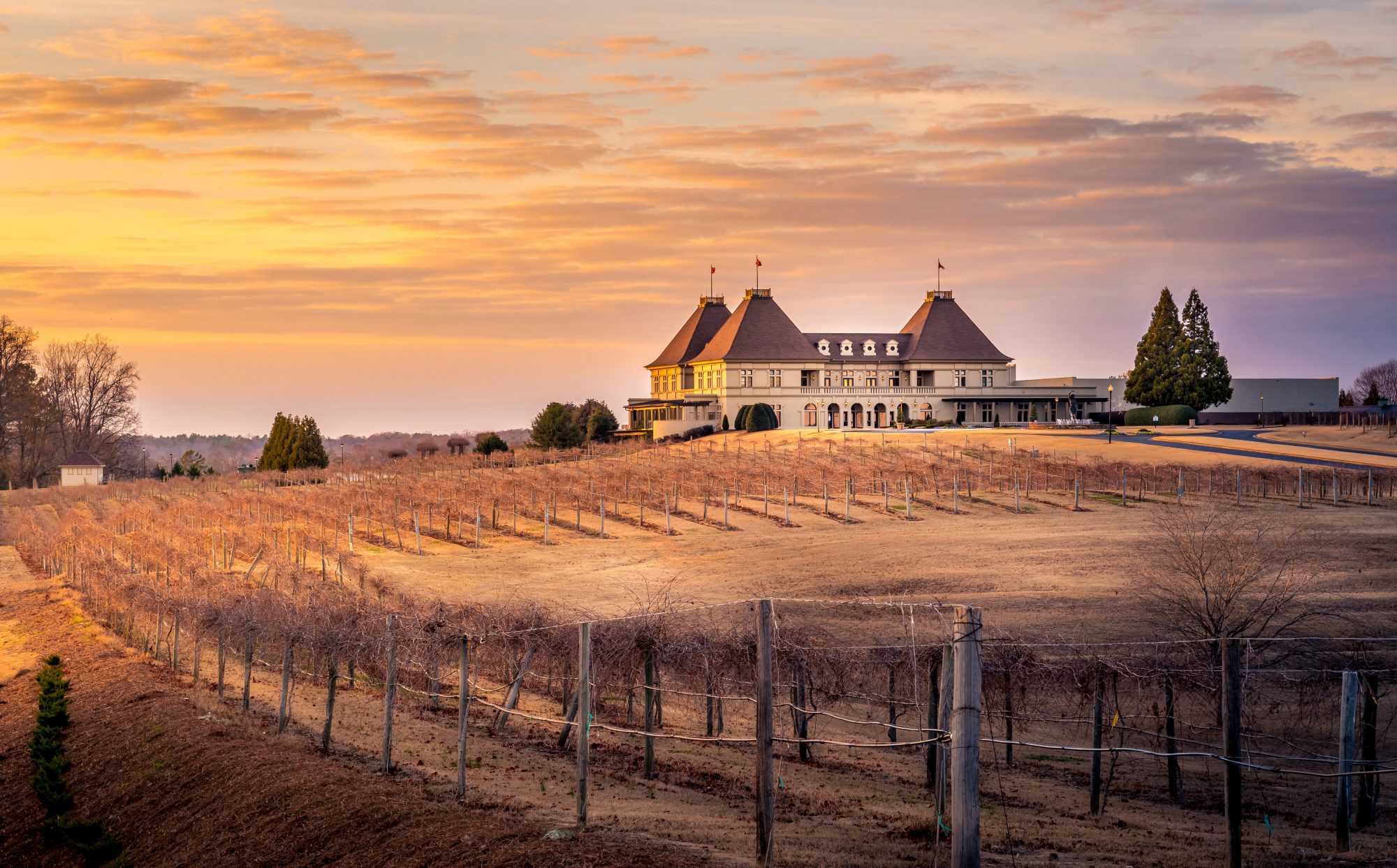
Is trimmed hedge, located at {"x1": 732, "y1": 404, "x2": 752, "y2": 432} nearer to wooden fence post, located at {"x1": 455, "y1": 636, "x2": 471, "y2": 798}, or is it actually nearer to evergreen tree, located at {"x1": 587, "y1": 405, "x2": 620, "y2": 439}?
evergreen tree, located at {"x1": 587, "y1": 405, "x2": 620, "y2": 439}

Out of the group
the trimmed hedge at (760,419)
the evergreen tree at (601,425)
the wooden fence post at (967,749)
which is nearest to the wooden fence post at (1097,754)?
the wooden fence post at (967,749)

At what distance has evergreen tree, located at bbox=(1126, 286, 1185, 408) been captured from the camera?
9531cm

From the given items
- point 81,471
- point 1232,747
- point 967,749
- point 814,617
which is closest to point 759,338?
point 81,471

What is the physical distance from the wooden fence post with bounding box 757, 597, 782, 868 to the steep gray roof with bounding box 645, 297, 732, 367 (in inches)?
3678

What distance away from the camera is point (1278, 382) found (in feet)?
348

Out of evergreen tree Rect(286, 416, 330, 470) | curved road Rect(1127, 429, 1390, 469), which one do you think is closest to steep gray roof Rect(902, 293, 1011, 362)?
curved road Rect(1127, 429, 1390, 469)

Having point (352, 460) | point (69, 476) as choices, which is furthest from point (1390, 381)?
point (69, 476)

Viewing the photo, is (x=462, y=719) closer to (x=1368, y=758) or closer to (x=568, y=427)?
(x=1368, y=758)

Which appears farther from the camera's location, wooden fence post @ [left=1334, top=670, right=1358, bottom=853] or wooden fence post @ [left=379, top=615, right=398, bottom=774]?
wooden fence post @ [left=379, top=615, right=398, bottom=774]

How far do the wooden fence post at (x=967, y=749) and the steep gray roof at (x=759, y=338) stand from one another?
3370 inches

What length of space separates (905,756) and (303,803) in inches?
461

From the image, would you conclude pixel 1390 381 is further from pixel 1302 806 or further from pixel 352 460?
pixel 1302 806

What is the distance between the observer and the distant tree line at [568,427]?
3718 inches

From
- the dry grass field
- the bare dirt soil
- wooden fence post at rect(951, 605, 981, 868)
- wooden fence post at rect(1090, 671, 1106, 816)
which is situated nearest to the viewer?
wooden fence post at rect(951, 605, 981, 868)
